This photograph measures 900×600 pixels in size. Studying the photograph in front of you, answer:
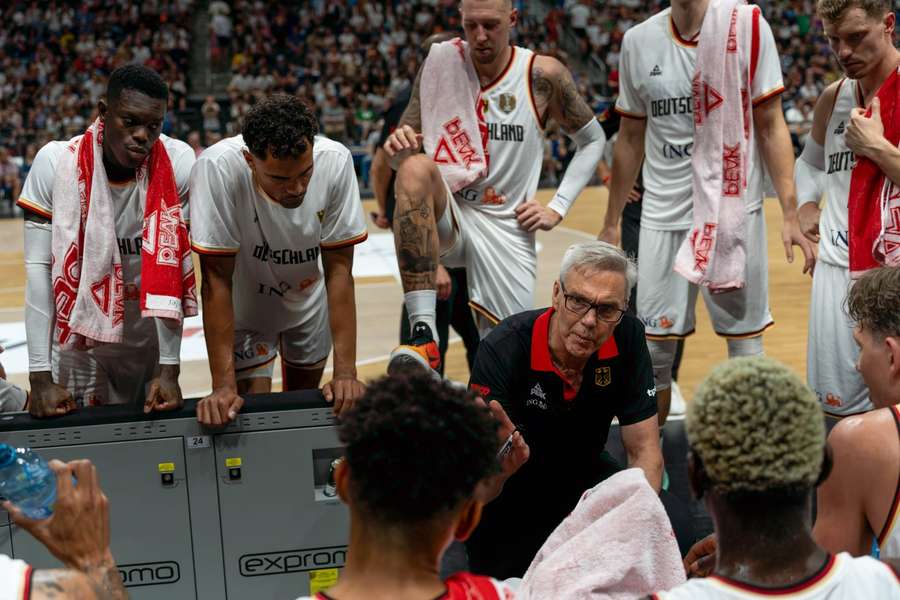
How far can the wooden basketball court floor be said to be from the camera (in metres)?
6.91

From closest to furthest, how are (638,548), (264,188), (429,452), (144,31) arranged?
(429,452) < (638,548) < (264,188) < (144,31)

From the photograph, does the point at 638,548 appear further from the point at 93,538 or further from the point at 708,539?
the point at 93,538

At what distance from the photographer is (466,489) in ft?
5.61

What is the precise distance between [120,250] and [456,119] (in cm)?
149

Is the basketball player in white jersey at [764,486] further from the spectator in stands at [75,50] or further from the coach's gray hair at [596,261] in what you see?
the spectator in stands at [75,50]

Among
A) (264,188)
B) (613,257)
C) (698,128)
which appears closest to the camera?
(613,257)

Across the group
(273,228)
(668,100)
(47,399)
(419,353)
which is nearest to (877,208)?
(668,100)

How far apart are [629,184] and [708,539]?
2.45 m

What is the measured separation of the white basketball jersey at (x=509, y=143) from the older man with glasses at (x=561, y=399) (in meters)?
1.23

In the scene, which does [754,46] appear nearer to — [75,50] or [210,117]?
[210,117]

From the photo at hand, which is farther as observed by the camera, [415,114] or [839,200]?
[415,114]

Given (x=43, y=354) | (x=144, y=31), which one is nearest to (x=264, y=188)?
(x=43, y=354)

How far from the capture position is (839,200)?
4023mm

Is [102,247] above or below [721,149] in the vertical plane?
below
